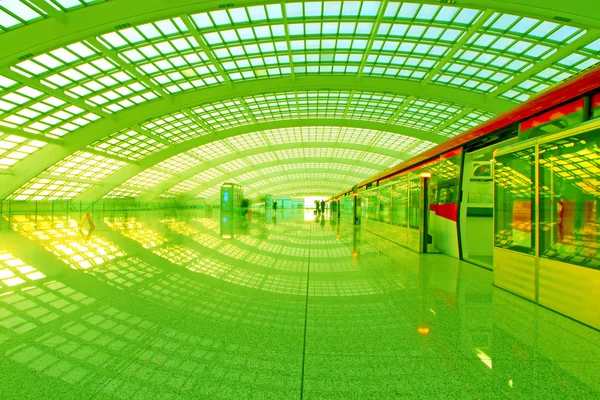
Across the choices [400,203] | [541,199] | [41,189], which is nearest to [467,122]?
[400,203]

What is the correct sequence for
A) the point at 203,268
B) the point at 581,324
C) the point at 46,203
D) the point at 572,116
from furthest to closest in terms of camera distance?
the point at 46,203, the point at 203,268, the point at 572,116, the point at 581,324

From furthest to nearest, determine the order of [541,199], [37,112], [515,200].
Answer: [37,112] < [515,200] < [541,199]

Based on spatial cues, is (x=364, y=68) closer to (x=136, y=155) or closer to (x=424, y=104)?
(x=424, y=104)

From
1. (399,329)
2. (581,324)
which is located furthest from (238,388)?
(581,324)

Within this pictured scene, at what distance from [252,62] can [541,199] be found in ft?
90.5

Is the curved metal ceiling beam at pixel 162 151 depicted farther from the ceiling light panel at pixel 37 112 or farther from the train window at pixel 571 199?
the train window at pixel 571 199

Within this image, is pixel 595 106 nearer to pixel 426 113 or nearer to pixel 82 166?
pixel 426 113

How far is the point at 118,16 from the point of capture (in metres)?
18.4

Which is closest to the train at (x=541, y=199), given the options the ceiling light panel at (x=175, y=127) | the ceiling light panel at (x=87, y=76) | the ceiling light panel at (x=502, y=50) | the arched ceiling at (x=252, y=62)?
the arched ceiling at (x=252, y=62)

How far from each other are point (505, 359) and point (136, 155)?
170ft

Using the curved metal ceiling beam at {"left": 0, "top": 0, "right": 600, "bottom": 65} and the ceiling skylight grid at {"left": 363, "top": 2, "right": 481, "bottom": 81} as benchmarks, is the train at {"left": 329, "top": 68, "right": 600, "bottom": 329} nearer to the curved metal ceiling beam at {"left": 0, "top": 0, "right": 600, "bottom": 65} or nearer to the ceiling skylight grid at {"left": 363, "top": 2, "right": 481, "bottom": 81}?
the curved metal ceiling beam at {"left": 0, "top": 0, "right": 600, "bottom": 65}

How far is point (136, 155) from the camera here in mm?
47250

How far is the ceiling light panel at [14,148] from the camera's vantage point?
31875 mm

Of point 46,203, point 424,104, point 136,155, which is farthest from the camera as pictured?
point 136,155
